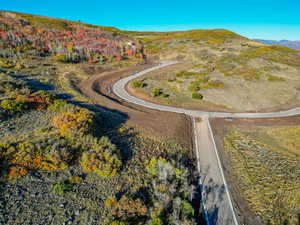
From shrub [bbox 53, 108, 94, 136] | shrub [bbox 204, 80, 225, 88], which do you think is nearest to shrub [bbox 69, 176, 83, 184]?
shrub [bbox 53, 108, 94, 136]

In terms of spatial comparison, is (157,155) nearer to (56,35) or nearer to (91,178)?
(91,178)

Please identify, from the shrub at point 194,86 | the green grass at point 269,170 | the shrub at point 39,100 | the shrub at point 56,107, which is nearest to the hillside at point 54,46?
the shrub at point 39,100

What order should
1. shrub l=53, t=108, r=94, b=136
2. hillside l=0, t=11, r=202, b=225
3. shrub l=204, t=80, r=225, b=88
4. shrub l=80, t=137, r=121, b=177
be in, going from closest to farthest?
hillside l=0, t=11, r=202, b=225 → shrub l=80, t=137, r=121, b=177 → shrub l=53, t=108, r=94, b=136 → shrub l=204, t=80, r=225, b=88

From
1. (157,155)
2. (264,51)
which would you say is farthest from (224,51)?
(157,155)

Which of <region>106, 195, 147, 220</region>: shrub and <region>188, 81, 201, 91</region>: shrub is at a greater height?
<region>188, 81, 201, 91</region>: shrub

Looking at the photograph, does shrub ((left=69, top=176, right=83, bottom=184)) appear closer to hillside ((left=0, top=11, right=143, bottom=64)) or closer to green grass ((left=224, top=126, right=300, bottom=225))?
green grass ((left=224, top=126, right=300, bottom=225))

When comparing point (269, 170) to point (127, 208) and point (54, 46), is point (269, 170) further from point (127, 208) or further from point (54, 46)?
point (54, 46)
